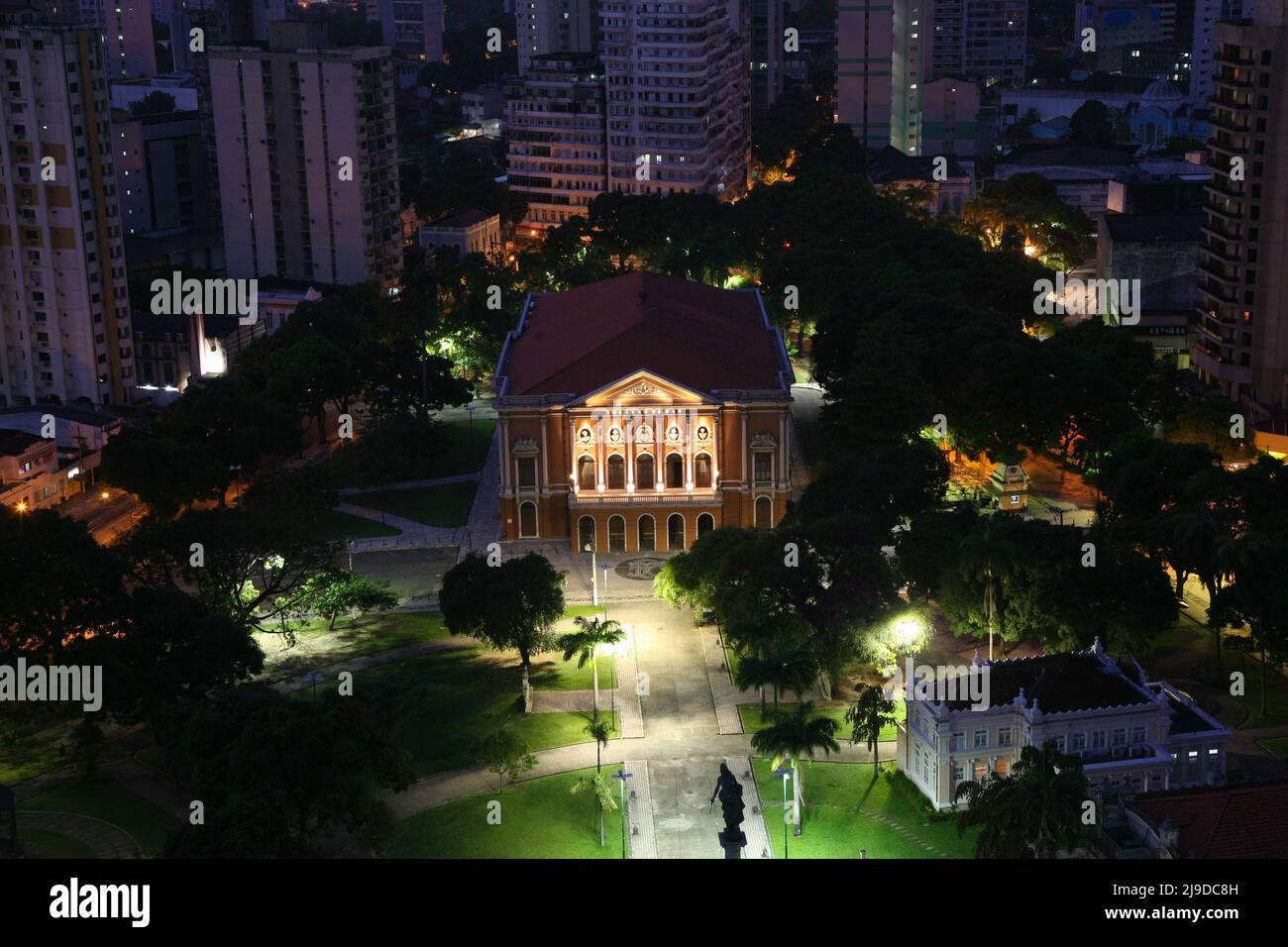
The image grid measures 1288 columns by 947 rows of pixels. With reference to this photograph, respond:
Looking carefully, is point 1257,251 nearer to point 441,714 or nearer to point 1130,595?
point 1130,595

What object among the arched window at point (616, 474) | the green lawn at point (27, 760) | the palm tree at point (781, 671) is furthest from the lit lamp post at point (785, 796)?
the arched window at point (616, 474)

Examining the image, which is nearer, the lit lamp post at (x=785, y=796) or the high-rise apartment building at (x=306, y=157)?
the lit lamp post at (x=785, y=796)

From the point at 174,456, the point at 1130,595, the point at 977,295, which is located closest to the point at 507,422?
the point at 174,456

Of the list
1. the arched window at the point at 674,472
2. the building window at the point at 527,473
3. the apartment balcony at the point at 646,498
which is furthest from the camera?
the arched window at the point at 674,472

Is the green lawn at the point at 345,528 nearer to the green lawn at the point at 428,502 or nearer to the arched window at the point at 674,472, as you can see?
the green lawn at the point at 428,502

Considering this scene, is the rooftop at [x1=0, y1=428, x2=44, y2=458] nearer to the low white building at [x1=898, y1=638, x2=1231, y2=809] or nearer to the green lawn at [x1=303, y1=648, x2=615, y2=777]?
the green lawn at [x1=303, y1=648, x2=615, y2=777]

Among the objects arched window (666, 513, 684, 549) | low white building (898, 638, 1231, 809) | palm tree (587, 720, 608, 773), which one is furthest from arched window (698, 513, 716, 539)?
low white building (898, 638, 1231, 809)

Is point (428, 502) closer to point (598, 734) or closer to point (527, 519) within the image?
point (527, 519)
